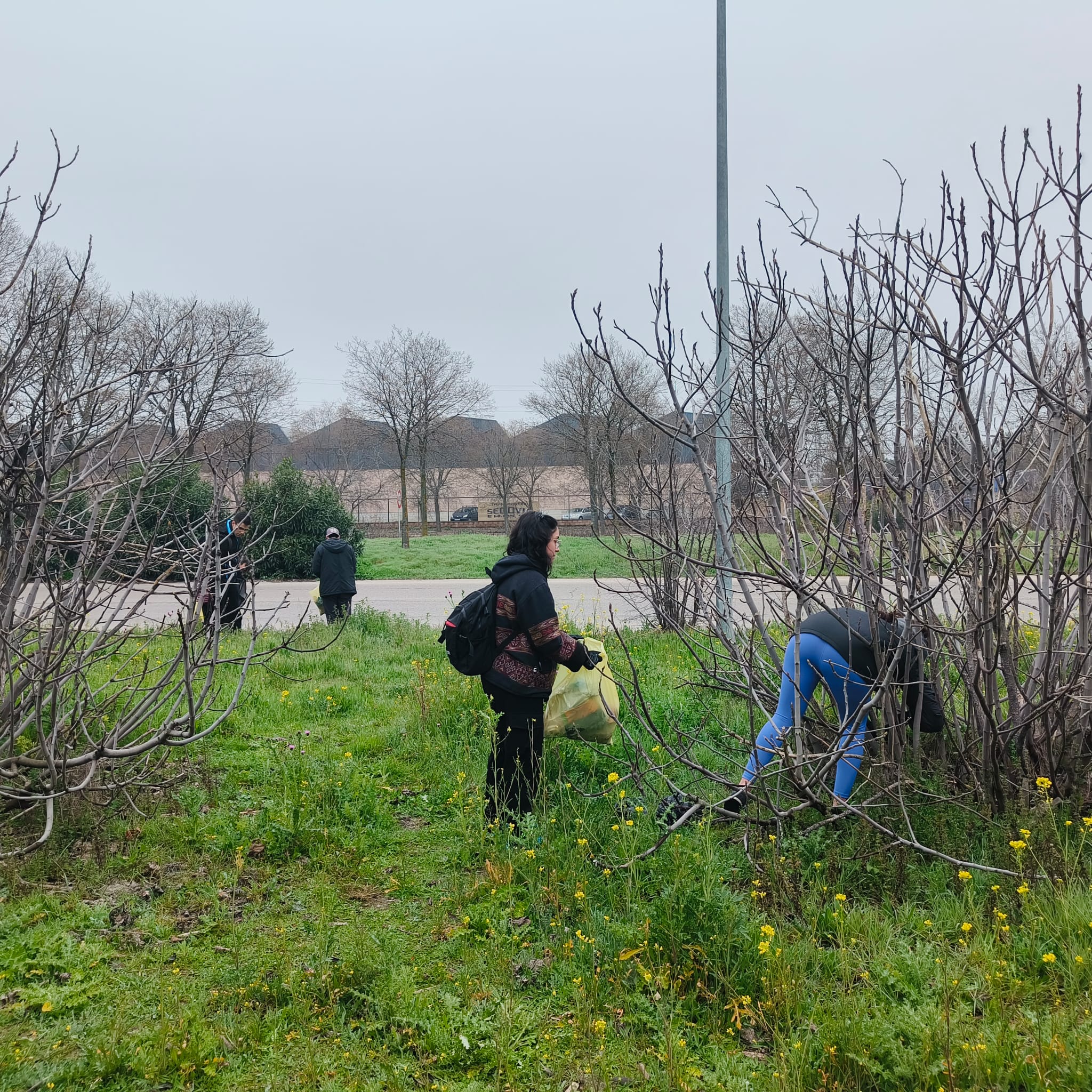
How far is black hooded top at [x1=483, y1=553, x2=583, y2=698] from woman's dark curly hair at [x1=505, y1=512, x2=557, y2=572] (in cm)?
11

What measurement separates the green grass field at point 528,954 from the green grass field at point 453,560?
36.6 ft

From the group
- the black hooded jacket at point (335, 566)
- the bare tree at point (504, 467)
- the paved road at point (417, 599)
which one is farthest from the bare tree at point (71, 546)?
the bare tree at point (504, 467)

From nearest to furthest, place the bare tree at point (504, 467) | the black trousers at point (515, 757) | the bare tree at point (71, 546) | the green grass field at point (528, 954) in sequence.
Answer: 1. the green grass field at point (528, 954)
2. the bare tree at point (71, 546)
3. the black trousers at point (515, 757)
4. the bare tree at point (504, 467)

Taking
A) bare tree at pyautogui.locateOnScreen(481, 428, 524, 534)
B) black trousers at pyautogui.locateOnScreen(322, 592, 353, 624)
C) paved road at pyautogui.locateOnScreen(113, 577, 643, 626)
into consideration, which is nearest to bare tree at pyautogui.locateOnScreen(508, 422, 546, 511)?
bare tree at pyautogui.locateOnScreen(481, 428, 524, 534)

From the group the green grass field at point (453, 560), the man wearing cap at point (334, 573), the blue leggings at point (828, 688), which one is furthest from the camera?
the green grass field at point (453, 560)

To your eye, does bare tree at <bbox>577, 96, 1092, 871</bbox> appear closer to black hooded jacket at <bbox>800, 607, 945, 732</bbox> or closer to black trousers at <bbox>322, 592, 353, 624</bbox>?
black hooded jacket at <bbox>800, 607, 945, 732</bbox>

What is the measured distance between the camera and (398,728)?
5840 mm

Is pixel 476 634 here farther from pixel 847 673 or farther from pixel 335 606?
pixel 335 606

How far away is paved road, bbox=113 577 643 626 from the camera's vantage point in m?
12.0

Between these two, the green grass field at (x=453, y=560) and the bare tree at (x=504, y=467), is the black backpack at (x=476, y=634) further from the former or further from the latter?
the bare tree at (x=504, y=467)

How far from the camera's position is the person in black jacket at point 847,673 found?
3.67 meters

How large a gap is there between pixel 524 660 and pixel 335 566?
→ 6625 millimetres

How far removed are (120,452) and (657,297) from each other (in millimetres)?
3547

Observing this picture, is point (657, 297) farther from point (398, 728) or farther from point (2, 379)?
point (398, 728)
